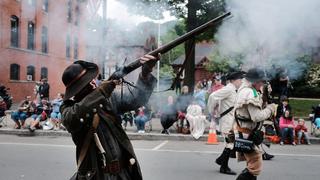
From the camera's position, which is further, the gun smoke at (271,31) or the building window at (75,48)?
the building window at (75,48)

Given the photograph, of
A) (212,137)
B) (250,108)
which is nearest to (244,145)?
(250,108)

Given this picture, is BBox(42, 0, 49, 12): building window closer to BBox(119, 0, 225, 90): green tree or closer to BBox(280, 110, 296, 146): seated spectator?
BBox(119, 0, 225, 90): green tree

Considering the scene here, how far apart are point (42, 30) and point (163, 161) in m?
4.22

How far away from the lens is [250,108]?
6547 millimetres

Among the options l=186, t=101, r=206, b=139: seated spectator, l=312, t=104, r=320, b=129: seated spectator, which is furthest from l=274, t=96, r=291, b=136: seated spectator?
l=186, t=101, r=206, b=139: seated spectator

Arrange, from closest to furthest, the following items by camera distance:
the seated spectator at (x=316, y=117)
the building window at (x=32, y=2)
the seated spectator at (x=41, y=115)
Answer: the building window at (x=32, y=2)
the seated spectator at (x=316, y=117)
the seated spectator at (x=41, y=115)

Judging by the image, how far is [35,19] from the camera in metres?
9.95

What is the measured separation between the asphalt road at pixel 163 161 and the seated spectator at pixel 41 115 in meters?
1.75

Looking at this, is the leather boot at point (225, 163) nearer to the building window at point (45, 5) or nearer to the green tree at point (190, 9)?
the green tree at point (190, 9)

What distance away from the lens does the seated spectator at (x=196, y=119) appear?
14211 mm

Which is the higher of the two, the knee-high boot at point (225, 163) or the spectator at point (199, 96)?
the spectator at point (199, 96)

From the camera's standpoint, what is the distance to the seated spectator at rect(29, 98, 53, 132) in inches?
598

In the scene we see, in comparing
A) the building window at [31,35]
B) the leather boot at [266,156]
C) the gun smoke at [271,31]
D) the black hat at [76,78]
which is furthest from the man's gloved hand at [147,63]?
the leather boot at [266,156]

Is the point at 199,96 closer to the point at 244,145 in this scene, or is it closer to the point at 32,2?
the point at 32,2
